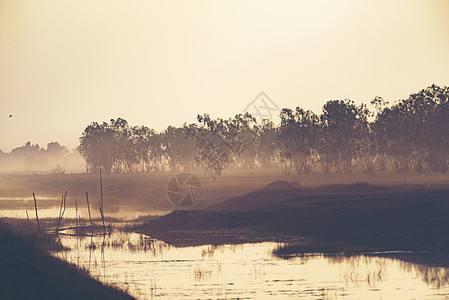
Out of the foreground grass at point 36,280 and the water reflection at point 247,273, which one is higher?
the foreground grass at point 36,280

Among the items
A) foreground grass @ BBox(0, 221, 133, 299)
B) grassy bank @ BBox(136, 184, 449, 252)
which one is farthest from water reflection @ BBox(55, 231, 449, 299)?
grassy bank @ BBox(136, 184, 449, 252)

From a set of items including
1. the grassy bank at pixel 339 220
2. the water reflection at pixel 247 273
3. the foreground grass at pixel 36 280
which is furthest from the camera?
the grassy bank at pixel 339 220

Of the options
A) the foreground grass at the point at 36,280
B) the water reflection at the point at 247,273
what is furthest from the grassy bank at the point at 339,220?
the foreground grass at the point at 36,280

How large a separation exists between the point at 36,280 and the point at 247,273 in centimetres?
1411

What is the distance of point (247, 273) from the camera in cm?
3809

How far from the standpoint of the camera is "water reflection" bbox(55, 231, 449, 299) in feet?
106

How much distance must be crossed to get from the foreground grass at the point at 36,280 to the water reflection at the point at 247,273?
260 centimetres

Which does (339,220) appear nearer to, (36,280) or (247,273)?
(247,273)

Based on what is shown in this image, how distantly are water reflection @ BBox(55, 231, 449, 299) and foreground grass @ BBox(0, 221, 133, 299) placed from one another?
260 centimetres

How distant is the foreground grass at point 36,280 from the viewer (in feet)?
87.9

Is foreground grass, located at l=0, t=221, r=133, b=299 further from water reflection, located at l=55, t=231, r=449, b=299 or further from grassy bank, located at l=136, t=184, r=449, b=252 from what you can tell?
grassy bank, located at l=136, t=184, r=449, b=252

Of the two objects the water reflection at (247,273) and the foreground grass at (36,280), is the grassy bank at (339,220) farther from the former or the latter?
the foreground grass at (36,280)

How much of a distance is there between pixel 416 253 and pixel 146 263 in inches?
738

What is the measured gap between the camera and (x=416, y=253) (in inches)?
1780
